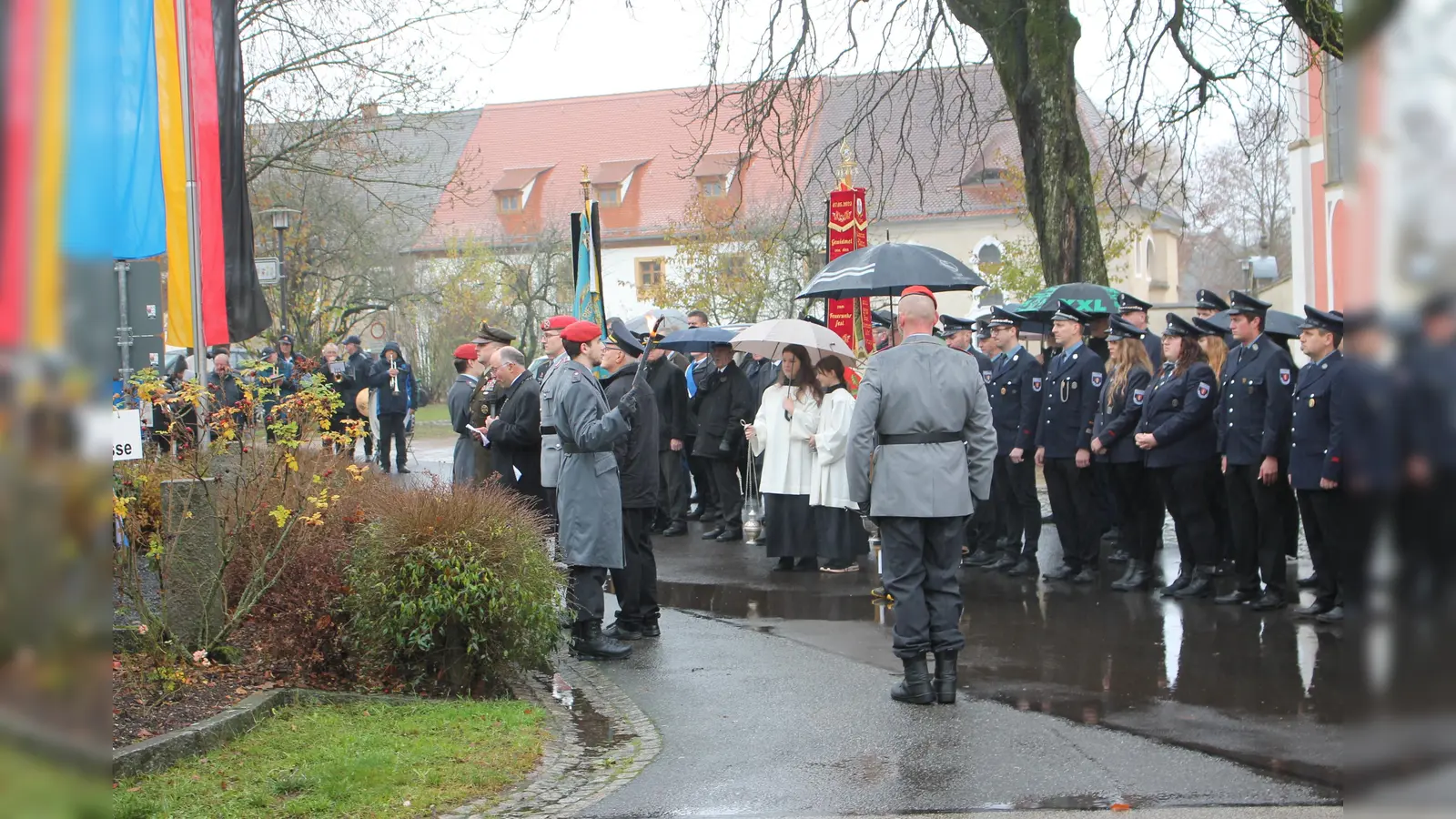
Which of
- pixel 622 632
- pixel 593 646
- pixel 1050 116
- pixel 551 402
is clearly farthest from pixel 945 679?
pixel 1050 116

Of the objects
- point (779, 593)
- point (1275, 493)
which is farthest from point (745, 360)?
point (1275, 493)

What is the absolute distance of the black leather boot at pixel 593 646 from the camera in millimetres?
7996

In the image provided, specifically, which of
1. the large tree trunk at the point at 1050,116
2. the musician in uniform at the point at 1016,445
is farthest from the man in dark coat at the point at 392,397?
the musician in uniform at the point at 1016,445

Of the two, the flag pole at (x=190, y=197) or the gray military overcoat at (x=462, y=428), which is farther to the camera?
the gray military overcoat at (x=462, y=428)

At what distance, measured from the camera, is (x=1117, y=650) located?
26.1 ft

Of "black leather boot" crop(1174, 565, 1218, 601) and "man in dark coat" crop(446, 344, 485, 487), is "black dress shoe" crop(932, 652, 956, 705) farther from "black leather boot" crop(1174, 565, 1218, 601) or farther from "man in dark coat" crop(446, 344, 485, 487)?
"man in dark coat" crop(446, 344, 485, 487)

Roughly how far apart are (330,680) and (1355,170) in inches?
251

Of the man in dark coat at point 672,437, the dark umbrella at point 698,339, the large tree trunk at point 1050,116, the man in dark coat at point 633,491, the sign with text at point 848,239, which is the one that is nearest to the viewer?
the man in dark coat at point 633,491

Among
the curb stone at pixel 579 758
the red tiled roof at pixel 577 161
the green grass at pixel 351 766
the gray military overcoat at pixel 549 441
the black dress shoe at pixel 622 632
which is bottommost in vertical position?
the curb stone at pixel 579 758

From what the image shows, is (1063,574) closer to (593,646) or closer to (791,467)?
(791,467)

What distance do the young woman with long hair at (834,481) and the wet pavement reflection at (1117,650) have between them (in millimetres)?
254

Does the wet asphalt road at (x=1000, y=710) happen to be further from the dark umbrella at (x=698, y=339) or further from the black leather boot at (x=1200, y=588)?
the dark umbrella at (x=698, y=339)

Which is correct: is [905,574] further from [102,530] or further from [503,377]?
[102,530]

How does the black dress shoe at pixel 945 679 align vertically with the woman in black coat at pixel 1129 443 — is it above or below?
below
